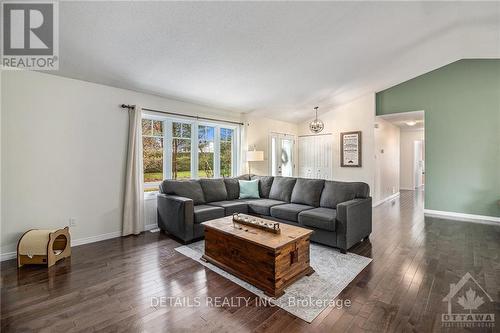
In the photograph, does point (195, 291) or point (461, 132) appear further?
point (461, 132)

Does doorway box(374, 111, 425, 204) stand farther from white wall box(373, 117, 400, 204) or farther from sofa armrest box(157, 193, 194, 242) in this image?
sofa armrest box(157, 193, 194, 242)

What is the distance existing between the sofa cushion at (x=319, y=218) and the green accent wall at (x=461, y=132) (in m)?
3.64

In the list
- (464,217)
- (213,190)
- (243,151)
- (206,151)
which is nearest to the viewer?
(213,190)

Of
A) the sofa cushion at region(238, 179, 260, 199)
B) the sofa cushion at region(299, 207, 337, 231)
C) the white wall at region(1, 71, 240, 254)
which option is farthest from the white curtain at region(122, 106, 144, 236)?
the sofa cushion at region(299, 207, 337, 231)

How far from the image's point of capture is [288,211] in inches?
146

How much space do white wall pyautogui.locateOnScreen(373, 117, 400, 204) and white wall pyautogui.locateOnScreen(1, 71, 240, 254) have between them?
590 cm

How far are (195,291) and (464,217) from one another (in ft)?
19.2

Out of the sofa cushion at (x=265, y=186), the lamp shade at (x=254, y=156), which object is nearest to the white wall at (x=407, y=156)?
the lamp shade at (x=254, y=156)

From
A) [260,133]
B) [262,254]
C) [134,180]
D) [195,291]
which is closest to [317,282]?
[262,254]

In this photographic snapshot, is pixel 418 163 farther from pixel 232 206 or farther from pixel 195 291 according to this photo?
pixel 195 291

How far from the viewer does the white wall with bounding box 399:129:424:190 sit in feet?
29.8

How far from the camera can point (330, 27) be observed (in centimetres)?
304

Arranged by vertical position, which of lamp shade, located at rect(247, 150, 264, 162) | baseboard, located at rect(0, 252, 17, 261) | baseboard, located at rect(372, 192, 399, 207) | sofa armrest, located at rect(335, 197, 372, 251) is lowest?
baseboard, located at rect(0, 252, 17, 261)

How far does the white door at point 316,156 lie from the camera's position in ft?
22.4
